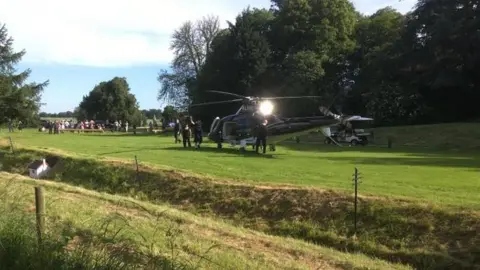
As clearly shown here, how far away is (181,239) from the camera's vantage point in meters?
11.5

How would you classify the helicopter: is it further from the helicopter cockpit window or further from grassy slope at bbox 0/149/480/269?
grassy slope at bbox 0/149/480/269

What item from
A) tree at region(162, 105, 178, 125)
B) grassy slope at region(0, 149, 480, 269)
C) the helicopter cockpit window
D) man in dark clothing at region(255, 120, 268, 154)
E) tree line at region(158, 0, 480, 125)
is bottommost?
grassy slope at region(0, 149, 480, 269)

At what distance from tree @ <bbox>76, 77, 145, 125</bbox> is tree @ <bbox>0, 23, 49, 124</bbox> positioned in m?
70.4

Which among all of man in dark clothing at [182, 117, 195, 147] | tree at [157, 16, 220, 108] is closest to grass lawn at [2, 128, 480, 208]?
man in dark clothing at [182, 117, 195, 147]

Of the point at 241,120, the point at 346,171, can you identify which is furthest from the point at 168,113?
the point at 346,171

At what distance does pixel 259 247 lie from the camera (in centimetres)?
1273

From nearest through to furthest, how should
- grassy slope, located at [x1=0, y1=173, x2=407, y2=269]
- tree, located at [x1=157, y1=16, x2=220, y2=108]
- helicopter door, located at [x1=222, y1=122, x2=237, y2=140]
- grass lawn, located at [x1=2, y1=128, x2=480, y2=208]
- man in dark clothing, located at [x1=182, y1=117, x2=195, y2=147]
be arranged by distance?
grassy slope, located at [x1=0, y1=173, x2=407, y2=269]
grass lawn, located at [x1=2, y1=128, x2=480, y2=208]
helicopter door, located at [x1=222, y1=122, x2=237, y2=140]
man in dark clothing, located at [x1=182, y1=117, x2=195, y2=147]
tree, located at [x1=157, y1=16, x2=220, y2=108]

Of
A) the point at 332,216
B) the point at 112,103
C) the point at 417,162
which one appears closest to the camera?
the point at 332,216

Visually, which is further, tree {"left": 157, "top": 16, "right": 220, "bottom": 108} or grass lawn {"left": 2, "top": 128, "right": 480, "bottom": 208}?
tree {"left": 157, "top": 16, "right": 220, "bottom": 108}

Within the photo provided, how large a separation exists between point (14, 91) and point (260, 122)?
30062 millimetres

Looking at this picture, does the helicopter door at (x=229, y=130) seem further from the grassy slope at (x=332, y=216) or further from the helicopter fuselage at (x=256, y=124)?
the grassy slope at (x=332, y=216)

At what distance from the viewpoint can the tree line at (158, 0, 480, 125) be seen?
54.4 m

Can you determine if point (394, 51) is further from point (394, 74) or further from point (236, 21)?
point (236, 21)

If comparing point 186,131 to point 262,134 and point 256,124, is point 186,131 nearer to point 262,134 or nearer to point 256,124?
point 256,124
